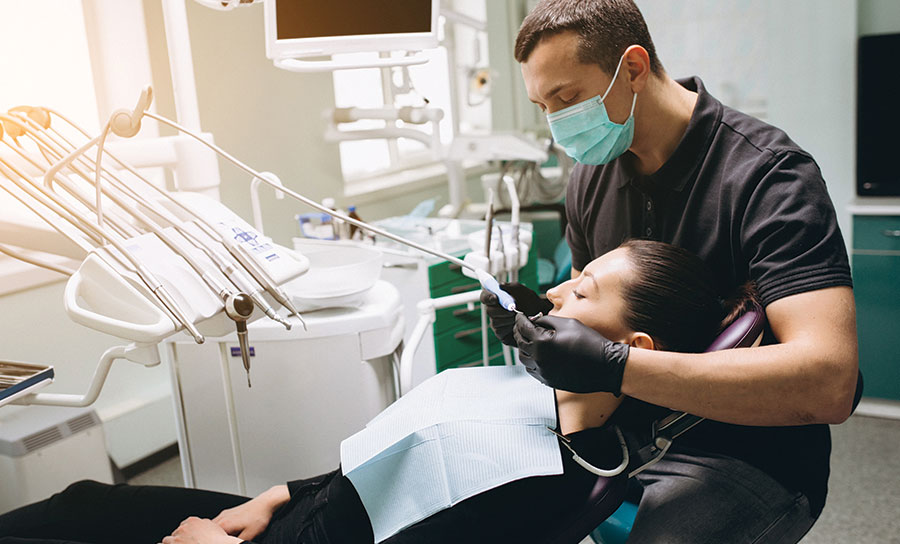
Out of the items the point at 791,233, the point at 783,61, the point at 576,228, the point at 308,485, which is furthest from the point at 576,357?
the point at 783,61

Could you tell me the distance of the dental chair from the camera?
1065 mm

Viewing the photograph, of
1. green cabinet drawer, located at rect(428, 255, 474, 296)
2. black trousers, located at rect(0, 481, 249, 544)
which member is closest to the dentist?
black trousers, located at rect(0, 481, 249, 544)

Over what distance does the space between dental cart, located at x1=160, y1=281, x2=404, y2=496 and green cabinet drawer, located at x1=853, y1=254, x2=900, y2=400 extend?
1.89m

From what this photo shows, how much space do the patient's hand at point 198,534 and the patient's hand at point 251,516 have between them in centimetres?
3

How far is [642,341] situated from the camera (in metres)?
1.19

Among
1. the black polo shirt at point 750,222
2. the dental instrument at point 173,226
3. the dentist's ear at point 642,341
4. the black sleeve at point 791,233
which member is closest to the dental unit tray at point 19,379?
the dental instrument at point 173,226

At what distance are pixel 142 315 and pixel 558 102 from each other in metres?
0.80

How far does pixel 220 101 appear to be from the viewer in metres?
2.72

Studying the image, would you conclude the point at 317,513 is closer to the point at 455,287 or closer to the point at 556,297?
the point at 556,297

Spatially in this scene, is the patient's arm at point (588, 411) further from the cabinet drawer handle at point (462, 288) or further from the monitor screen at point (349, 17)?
the cabinet drawer handle at point (462, 288)

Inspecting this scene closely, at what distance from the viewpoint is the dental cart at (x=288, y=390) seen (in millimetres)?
1765

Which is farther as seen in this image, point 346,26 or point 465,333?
point 465,333

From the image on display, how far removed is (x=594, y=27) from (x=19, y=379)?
1.15 meters

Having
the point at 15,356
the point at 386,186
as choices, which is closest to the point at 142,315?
the point at 15,356
